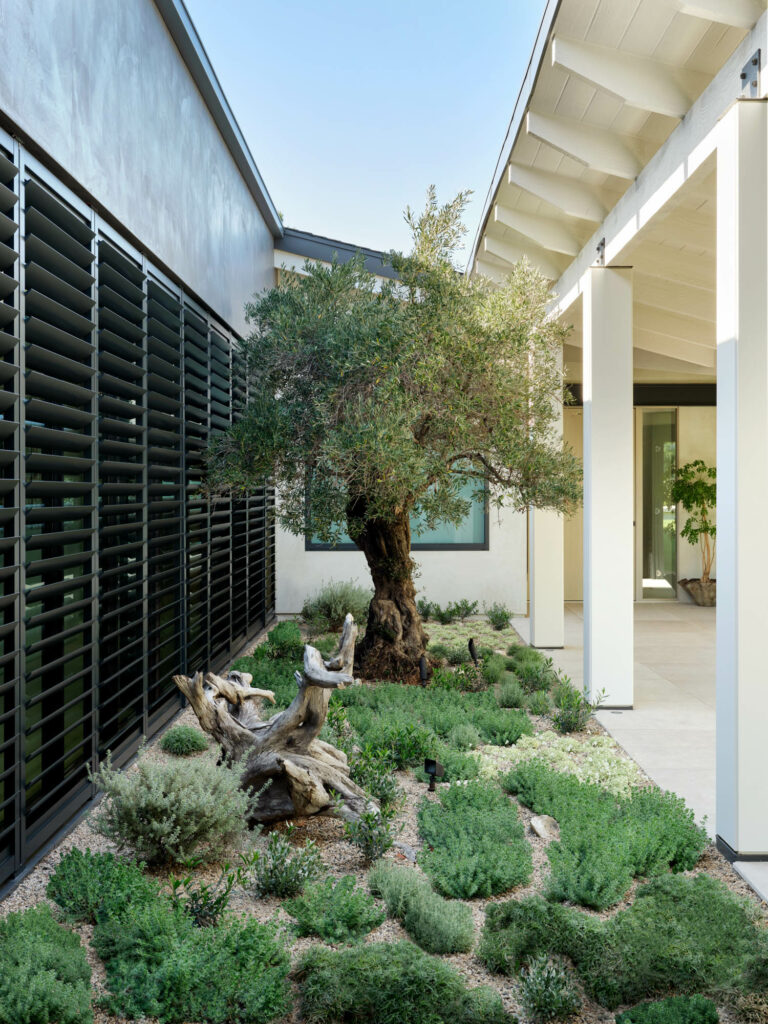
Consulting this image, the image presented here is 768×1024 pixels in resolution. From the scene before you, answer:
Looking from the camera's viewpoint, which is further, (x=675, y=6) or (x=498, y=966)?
(x=675, y=6)

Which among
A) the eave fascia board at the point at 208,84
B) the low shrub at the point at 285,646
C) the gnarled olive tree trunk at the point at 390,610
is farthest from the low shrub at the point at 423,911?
the eave fascia board at the point at 208,84

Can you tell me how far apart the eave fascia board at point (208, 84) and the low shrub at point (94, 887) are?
17.5 feet

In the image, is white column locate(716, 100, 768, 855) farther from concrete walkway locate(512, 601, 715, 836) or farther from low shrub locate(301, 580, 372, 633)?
low shrub locate(301, 580, 372, 633)

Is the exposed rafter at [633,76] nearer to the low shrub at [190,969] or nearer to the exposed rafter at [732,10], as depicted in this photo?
the exposed rafter at [732,10]

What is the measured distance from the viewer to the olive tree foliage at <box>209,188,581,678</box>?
618cm

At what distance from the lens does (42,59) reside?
3623 millimetres

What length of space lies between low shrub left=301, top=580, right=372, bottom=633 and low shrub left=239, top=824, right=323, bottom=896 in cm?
640

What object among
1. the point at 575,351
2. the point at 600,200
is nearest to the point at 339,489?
the point at 600,200

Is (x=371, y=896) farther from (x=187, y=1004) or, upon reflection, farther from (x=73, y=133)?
(x=73, y=133)

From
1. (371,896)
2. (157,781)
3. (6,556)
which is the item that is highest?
(6,556)

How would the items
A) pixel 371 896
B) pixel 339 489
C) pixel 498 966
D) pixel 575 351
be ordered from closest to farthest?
pixel 498 966 → pixel 371 896 → pixel 339 489 → pixel 575 351

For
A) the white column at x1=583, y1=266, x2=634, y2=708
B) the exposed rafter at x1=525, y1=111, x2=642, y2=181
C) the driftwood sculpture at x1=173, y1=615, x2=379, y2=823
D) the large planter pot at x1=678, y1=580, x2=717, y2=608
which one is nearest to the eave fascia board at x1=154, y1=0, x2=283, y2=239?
the exposed rafter at x1=525, y1=111, x2=642, y2=181

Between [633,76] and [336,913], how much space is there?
187 inches

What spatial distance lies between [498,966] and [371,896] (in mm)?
679
